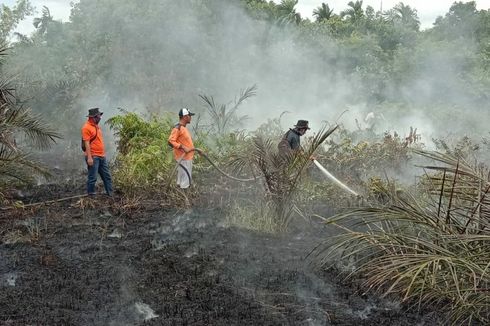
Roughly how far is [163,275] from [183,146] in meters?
3.00

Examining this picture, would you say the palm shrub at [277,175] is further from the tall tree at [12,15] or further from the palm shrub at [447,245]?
the tall tree at [12,15]

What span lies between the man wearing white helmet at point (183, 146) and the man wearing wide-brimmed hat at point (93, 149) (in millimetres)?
1122

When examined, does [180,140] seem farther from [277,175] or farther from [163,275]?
[163,275]

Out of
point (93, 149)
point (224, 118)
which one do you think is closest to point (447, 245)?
point (93, 149)

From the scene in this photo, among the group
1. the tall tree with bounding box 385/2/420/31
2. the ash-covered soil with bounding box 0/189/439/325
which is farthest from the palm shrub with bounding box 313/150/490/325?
the tall tree with bounding box 385/2/420/31

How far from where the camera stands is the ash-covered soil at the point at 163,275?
17.0ft

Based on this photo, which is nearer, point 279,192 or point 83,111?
point 279,192

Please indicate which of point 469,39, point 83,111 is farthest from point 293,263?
point 469,39

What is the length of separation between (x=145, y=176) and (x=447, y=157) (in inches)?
287

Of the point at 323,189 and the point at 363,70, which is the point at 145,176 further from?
the point at 363,70

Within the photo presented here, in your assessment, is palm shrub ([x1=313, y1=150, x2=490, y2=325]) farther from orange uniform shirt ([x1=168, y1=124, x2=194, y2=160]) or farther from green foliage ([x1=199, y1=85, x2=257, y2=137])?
green foliage ([x1=199, y1=85, x2=257, y2=137])

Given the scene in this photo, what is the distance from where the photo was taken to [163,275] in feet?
20.0

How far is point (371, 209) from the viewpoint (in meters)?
2.70

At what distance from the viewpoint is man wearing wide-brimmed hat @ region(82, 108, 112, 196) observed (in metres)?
8.71
